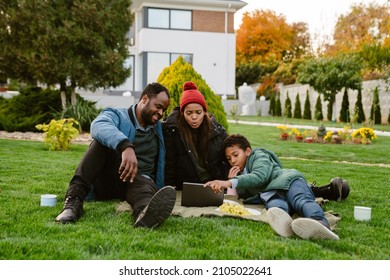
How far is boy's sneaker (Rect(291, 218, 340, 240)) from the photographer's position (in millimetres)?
3504

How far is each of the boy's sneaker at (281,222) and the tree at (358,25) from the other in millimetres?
34464

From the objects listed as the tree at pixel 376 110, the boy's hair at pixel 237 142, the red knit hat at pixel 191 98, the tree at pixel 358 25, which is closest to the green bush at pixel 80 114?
the red knit hat at pixel 191 98

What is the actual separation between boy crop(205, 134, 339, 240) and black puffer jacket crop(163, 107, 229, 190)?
237mm

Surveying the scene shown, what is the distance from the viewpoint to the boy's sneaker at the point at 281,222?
366 cm

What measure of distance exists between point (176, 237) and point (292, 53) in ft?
137

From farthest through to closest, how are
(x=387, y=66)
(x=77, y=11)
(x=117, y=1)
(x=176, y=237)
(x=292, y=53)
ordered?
(x=292, y=53)
(x=387, y=66)
(x=117, y=1)
(x=77, y=11)
(x=176, y=237)

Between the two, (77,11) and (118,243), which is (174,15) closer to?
(77,11)

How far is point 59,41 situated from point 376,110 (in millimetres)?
15066

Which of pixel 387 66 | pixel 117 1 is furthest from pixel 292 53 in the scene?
pixel 117 1

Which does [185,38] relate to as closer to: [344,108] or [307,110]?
[307,110]

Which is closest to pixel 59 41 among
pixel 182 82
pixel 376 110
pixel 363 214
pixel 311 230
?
pixel 182 82

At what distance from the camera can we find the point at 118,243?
11.0 ft

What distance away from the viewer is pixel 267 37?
42.2 meters

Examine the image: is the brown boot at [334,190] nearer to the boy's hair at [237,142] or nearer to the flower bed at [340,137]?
the boy's hair at [237,142]
